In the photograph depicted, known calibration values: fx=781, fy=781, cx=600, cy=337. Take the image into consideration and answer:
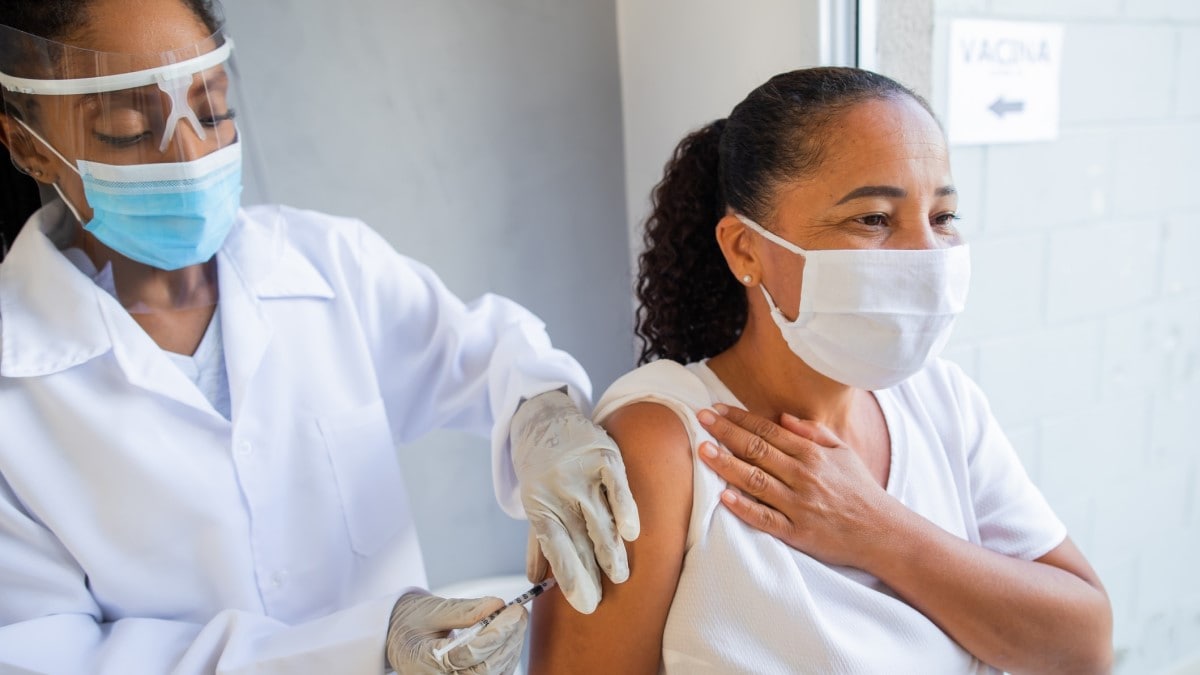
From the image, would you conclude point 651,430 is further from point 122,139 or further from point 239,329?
point 122,139

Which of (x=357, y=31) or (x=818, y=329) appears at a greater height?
(x=357, y=31)

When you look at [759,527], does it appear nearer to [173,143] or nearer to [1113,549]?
[173,143]

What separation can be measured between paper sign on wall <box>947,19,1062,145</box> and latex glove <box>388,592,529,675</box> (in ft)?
4.38

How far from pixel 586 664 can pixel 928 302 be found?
671 millimetres

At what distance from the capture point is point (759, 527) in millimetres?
1045

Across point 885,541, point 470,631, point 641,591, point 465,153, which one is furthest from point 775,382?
point 465,153

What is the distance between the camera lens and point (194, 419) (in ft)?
3.78

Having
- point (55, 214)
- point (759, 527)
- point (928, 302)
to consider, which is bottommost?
point (759, 527)

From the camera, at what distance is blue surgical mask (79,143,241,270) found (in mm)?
1048

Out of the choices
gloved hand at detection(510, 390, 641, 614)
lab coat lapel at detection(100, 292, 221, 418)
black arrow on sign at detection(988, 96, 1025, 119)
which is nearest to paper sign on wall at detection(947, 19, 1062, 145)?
black arrow on sign at detection(988, 96, 1025, 119)

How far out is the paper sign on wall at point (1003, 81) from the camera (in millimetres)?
1626

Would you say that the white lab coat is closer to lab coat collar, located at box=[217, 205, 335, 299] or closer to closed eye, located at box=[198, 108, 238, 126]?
lab coat collar, located at box=[217, 205, 335, 299]

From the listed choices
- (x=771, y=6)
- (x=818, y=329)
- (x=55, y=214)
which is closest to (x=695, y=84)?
(x=771, y=6)

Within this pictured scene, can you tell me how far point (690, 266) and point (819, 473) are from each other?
0.44 m
